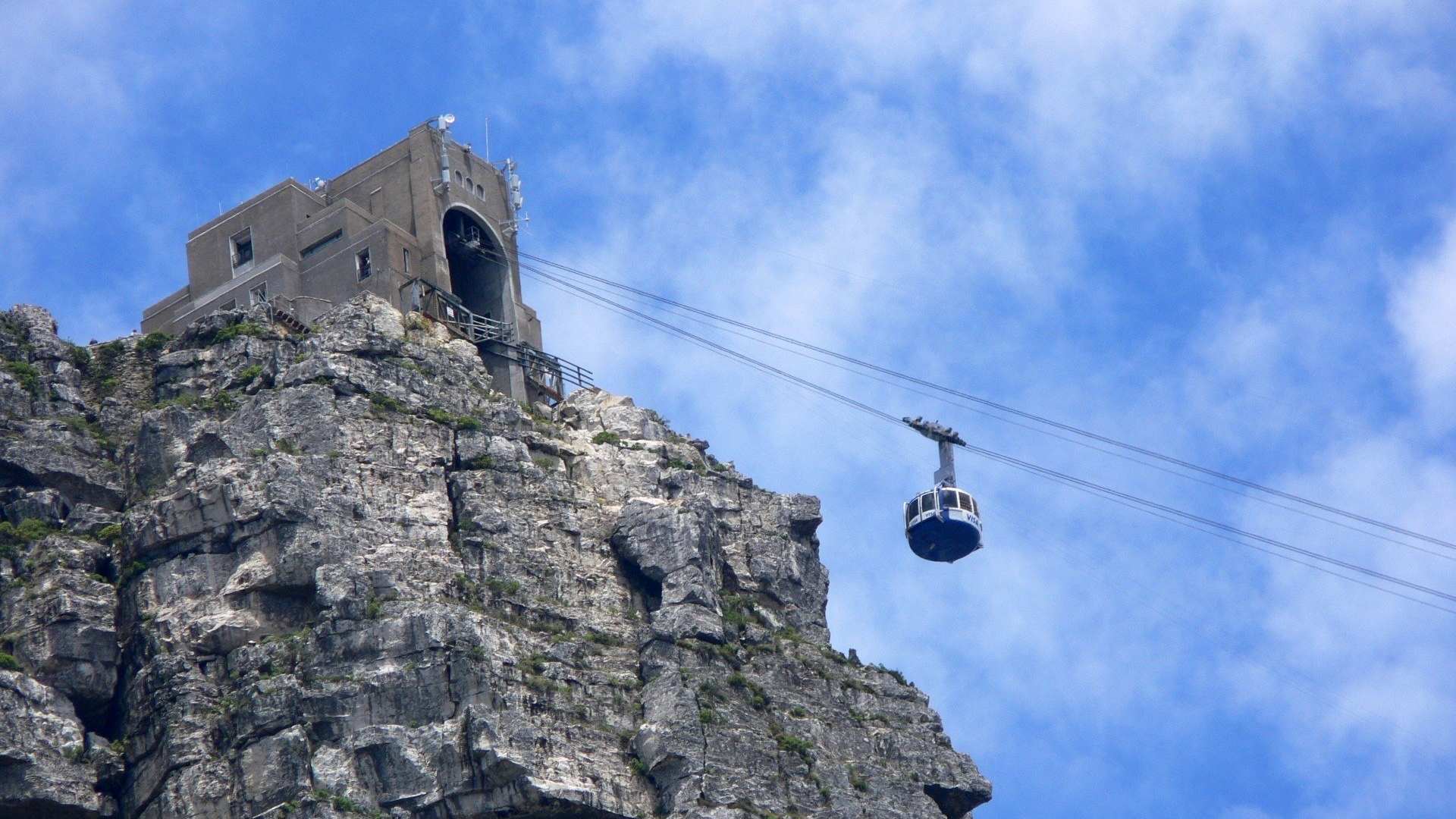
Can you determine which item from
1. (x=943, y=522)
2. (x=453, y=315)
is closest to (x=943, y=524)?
(x=943, y=522)

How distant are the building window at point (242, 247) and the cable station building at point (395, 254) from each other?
5 cm

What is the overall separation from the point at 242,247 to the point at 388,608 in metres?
29.7

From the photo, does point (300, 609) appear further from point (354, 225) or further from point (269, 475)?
point (354, 225)

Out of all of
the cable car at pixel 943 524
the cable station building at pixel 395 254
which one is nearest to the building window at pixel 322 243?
the cable station building at pixel 395 254

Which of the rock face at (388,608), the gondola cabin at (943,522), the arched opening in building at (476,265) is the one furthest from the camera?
the arched opening in building at (476,265)

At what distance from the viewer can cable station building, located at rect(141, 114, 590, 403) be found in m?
119

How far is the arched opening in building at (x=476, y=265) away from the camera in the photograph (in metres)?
126

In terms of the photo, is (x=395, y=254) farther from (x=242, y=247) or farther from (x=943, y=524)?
(x=943, y=524)

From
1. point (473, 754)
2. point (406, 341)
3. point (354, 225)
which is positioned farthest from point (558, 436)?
point (473, 754)

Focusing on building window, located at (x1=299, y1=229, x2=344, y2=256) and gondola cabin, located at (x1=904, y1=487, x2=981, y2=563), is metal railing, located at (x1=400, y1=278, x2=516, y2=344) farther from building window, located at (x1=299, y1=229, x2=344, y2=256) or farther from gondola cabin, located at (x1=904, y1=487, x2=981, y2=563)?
gondola cabin, located at (x1=904, y1=487, x2=981, y2=563)

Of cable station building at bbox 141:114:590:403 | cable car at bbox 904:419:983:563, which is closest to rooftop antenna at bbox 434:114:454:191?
cable station building at bbox 141:114:590:403

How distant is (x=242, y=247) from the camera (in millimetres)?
122750

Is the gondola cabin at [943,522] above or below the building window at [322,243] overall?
below

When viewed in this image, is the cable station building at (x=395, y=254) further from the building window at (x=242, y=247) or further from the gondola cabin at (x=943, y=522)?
the gondola cabin at (x=943, y=522)
